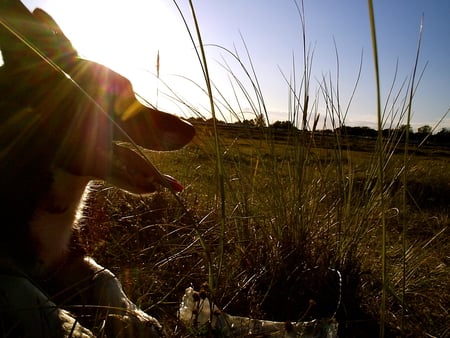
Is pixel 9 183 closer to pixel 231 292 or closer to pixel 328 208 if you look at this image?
pixel 231 292

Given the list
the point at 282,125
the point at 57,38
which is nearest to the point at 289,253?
the point at 282,125

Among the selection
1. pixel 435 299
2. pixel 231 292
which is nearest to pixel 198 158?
pixel 231 292

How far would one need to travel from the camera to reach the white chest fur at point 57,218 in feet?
6.82

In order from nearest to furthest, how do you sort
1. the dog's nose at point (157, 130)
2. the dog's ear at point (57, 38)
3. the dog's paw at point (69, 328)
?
the dog's paw at point (69, 328)
the dog's ear at point (57, 38)
the dog's nose at point (157, 130)

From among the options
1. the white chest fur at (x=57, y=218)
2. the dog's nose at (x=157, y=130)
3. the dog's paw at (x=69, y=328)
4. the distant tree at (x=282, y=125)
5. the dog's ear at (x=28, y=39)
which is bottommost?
the dog's paw at (x=69, y=328)

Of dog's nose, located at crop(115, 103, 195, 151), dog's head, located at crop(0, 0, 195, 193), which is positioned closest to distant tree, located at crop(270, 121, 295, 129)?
dog's nose, located at crop(115, 103, 195, 151)

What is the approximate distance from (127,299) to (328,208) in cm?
142

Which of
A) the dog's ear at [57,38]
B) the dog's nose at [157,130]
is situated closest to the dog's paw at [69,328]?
the dog's nose at [157,130]

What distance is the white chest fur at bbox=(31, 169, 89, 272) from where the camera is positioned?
6.82 feet

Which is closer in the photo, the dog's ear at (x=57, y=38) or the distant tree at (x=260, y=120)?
the dog's ear at (x=57, y=38)

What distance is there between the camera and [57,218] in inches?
89.5

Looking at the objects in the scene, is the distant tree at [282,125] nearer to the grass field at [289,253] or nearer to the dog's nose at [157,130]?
the grass field at [289,253]

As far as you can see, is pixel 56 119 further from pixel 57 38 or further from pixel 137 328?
pixel 137 328

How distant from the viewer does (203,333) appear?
1.45m
